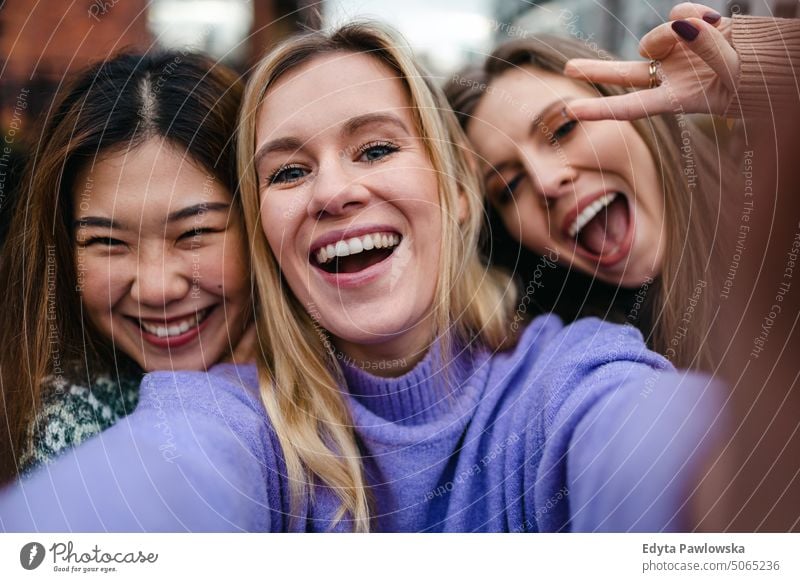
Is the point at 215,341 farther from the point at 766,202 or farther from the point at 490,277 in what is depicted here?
the point at 766,202

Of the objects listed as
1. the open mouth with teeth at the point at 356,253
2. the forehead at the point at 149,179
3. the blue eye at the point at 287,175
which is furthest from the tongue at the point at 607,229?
the forehead at the point at 149,179

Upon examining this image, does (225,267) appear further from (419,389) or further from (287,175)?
(419,389)

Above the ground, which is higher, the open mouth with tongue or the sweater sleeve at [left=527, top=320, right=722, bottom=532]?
the open mouth with tongue

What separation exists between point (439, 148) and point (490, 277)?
161mm

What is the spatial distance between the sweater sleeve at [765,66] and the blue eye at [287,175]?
475 millimetres

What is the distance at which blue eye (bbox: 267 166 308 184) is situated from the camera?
2.62 ft

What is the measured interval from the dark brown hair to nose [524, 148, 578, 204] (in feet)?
1.08

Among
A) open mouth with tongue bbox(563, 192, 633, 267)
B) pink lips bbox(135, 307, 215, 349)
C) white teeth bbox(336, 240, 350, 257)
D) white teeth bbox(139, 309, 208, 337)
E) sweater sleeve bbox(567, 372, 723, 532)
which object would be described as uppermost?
white teeth bbox(336, 240, 350, 257)

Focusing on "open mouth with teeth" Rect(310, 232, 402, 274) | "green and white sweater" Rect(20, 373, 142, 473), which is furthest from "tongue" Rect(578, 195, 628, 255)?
"green and white sweater" Rect(20, 373, 142, 473)

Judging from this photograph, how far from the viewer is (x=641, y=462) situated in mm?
834

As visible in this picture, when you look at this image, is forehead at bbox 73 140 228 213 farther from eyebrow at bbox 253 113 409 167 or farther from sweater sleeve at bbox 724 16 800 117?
sweater sleeve at bbox 724 16 800 117

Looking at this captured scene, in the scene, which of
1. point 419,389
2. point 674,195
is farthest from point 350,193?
point 674,195

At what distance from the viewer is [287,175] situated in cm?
80
